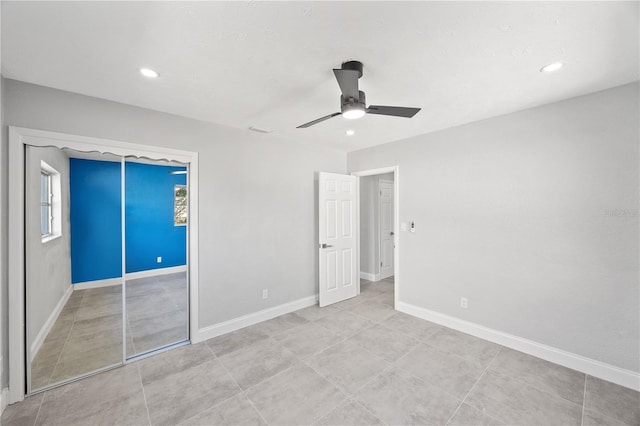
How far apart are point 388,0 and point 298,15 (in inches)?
18.6

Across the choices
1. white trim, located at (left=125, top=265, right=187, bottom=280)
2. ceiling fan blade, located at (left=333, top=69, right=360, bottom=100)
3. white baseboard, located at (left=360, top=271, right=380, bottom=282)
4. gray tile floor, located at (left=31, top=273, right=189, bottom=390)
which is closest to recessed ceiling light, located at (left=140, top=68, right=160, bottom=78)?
ceiling fan blade, located at (left=333, top=69, right=360, bottom=100)

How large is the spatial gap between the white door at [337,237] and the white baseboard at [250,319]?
302mm

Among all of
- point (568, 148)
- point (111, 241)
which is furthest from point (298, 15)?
point (111, 241)

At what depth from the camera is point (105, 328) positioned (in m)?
3.19

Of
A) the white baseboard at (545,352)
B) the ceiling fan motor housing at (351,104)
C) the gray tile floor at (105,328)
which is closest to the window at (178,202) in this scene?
the gray tile floor at (105,328)

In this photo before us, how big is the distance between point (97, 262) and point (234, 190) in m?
2.57

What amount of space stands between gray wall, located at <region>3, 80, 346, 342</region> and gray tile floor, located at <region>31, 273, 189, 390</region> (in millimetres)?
746

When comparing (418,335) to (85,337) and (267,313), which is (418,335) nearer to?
(267,313)

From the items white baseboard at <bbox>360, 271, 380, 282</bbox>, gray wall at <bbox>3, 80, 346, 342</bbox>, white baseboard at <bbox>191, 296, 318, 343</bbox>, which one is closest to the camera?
gray wall at <bbox>3, 80, 346, 342</bbox>

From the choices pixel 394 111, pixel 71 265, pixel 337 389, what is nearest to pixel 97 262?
pixel 71 265

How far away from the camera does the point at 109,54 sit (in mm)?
1786

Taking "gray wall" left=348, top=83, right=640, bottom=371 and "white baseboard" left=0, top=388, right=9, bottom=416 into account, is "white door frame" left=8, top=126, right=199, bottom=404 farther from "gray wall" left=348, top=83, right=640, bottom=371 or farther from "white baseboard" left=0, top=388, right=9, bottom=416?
"gray wall" left=348, top=83, right=640, bottom=371

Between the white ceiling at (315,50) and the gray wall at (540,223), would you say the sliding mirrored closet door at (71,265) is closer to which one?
the white ceiling at (315,50)

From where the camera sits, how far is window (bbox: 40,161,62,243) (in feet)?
8.46
